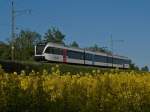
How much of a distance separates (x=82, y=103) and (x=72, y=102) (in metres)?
0.32

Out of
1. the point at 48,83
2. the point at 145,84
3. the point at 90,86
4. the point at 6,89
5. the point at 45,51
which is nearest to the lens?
the point at 6,89

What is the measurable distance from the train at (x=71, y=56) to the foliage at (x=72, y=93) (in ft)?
120

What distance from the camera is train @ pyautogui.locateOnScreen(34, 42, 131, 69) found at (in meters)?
46.4

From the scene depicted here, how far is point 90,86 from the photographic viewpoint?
8.41 metres

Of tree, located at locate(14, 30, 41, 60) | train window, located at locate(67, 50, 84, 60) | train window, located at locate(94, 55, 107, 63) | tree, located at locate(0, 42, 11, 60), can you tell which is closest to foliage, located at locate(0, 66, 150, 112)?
train window, located at locate(67, 50, 84, 60)

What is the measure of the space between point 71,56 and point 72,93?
4172 cm

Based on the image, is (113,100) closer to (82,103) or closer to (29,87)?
(82,103)

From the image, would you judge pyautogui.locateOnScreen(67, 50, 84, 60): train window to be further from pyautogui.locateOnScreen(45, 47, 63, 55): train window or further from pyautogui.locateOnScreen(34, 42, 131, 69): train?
pyautogui.locateOnScreen(45, 47, 63, 55): train window

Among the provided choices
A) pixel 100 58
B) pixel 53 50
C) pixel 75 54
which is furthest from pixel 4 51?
pixel 53 50

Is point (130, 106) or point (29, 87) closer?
point (29, 87)

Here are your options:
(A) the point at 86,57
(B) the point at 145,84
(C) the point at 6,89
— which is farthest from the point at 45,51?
(C) the point at 6,89

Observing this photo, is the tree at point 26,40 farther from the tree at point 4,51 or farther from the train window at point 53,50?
the train window at point 53,50

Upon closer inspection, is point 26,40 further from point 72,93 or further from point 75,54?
point 72,93

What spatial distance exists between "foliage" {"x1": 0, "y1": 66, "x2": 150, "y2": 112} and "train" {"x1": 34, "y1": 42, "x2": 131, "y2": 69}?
36563 millimetres
